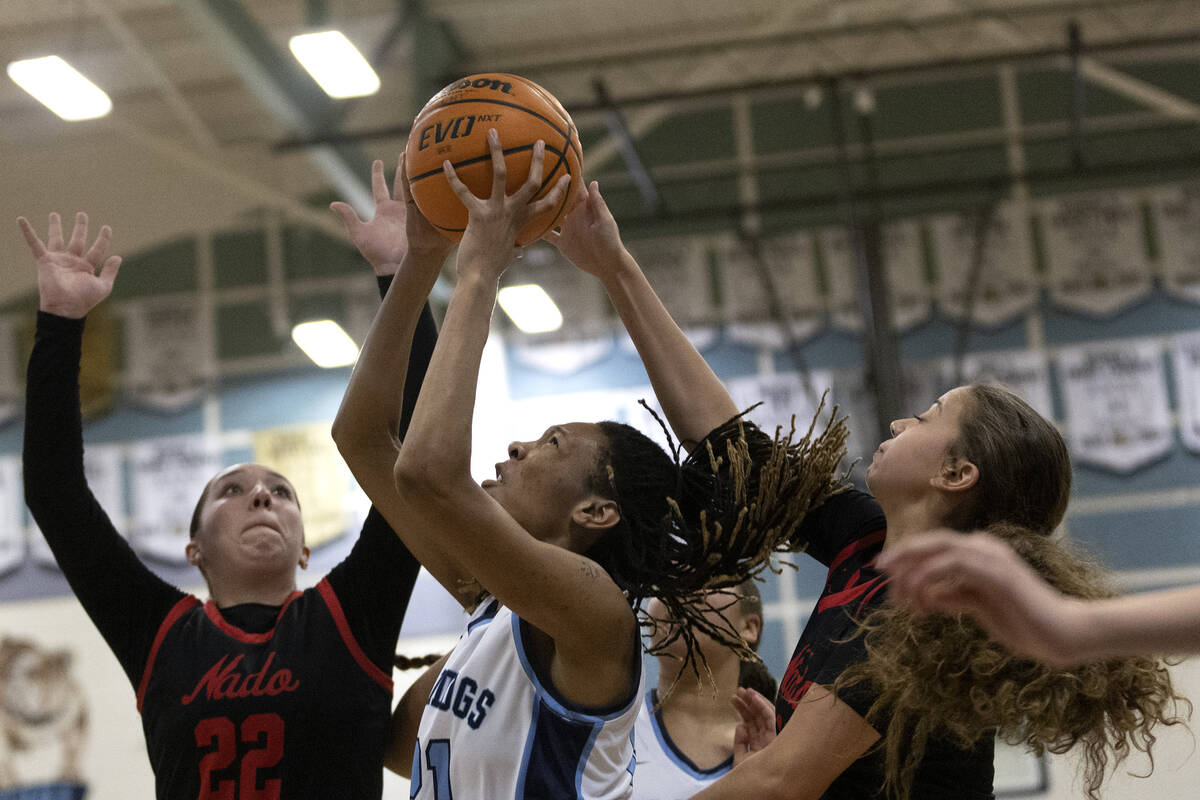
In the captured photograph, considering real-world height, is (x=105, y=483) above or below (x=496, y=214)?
above

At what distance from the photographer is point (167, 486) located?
414 inches

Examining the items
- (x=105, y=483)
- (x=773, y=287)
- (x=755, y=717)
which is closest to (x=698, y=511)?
(x=755, y=717)

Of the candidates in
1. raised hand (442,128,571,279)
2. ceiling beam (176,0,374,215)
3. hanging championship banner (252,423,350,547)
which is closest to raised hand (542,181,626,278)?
raised hand (442,128,571,279)

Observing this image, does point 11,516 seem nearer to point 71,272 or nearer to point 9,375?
point 9,375

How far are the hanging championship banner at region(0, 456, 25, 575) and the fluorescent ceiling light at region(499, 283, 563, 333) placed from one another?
435 centimetres

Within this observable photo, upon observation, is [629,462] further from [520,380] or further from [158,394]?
[158,394]

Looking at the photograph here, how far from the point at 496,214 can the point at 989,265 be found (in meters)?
8.68

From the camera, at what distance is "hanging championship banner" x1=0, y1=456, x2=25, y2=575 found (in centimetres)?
1041

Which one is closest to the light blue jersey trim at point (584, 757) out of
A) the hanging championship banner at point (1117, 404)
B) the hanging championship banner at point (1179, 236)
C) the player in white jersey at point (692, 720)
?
the player in white jersey at point (692, 720)

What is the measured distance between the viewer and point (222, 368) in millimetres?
A: 10797

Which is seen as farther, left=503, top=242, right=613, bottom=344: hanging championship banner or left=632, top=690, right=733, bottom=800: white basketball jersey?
left=503, top=242, right=613, bottom=344: hanging championship banner

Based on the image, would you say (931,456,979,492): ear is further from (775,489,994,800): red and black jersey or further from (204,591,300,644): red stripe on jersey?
(204,591,300,644): red stripe on jersey

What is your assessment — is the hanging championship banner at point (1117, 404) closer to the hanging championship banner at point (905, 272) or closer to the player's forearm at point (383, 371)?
the hanging championship banner at point (905, 272)

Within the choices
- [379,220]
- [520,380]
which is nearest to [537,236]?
[379,220]
